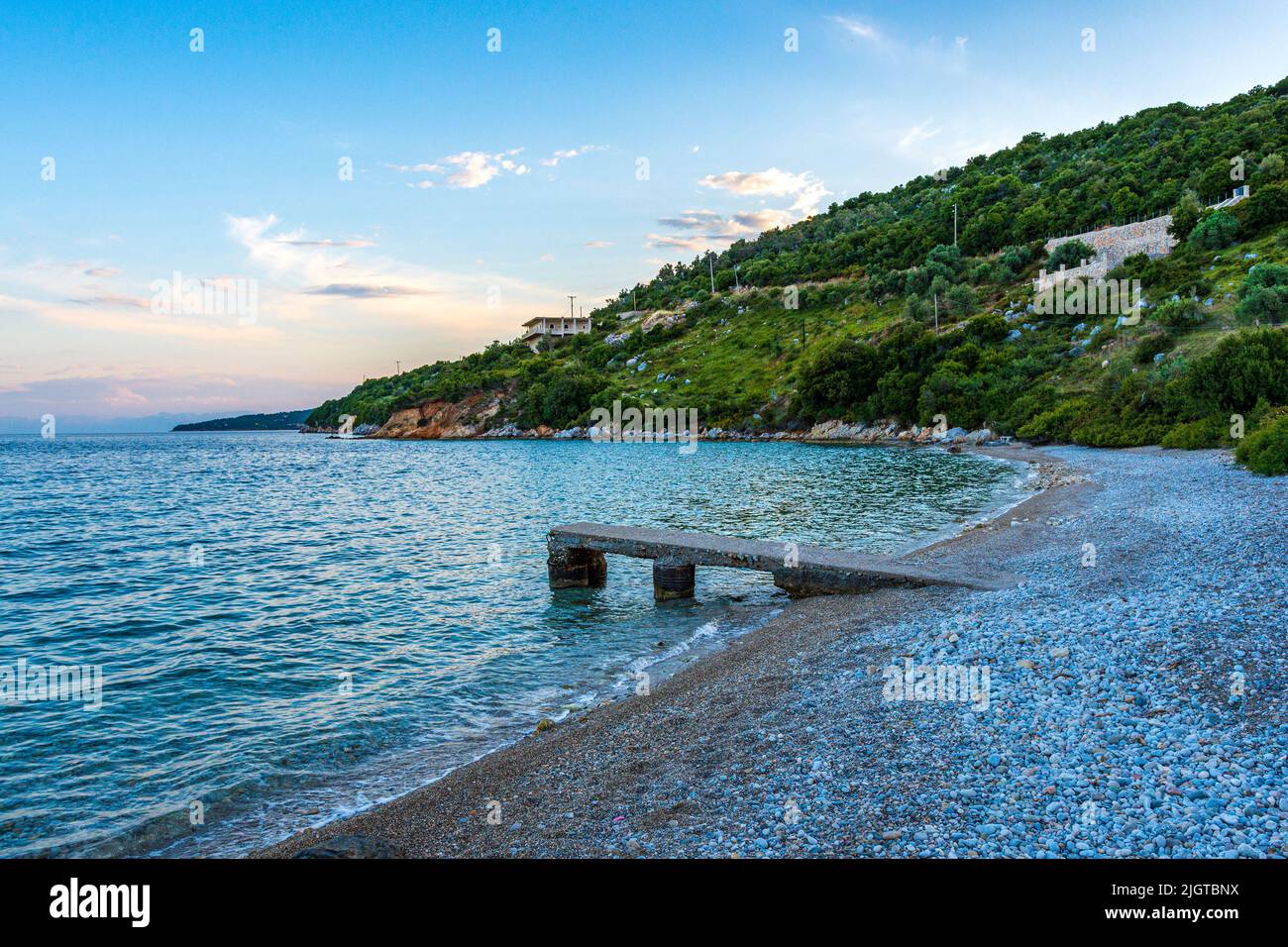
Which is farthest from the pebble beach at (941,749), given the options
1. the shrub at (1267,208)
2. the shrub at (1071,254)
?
the shrub at (1071,254)

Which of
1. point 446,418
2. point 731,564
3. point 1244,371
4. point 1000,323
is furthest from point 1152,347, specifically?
point 446,418

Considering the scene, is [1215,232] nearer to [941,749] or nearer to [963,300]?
[963,300]

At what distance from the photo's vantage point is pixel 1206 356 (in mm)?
46375

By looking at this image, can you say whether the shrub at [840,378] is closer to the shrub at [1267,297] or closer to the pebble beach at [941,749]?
Result: the shrub at [1267,297]

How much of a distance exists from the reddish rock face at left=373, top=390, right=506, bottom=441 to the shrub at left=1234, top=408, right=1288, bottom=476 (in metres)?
131

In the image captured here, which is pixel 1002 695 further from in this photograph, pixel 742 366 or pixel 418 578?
pixel 742 366

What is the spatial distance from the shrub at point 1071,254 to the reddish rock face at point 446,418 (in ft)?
327

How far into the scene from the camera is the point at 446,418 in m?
156

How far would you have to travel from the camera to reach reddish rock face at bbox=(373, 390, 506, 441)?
150 meters

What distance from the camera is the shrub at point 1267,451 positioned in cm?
2655

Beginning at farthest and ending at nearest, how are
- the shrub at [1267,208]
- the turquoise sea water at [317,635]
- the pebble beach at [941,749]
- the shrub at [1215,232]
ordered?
the shrub at [1215,232], the shrub at [1267,208], the turquoise sea water at [317,635], the pebble beach at [941,749]

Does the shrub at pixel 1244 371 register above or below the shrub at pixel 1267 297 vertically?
below

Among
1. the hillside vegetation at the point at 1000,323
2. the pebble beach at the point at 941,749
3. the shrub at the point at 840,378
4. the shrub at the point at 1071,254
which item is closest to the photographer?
the pebble beach at the point at 941,749
